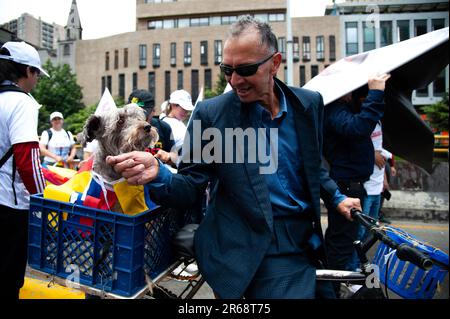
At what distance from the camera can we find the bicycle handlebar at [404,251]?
1.36m

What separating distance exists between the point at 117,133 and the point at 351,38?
110ft

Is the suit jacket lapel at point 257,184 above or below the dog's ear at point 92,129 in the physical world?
below

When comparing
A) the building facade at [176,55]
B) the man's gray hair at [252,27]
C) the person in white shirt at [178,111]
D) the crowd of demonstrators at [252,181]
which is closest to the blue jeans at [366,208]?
the crowd of demonstrators at [252,181]

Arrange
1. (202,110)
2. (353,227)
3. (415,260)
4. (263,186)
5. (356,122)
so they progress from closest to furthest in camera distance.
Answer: (415,260) < (263,186) < (202,110) < (356,122) < (353,227)

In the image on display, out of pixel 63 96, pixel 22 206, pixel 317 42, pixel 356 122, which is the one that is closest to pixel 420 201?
pixel 356 122

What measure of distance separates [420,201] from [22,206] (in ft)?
23.2

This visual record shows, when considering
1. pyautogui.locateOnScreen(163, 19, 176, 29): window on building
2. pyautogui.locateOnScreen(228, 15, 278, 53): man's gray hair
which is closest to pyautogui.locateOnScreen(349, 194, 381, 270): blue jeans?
pyautogui.locateOnScreen(228, 15, 278, 53): man's gray hair

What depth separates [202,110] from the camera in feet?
5.76

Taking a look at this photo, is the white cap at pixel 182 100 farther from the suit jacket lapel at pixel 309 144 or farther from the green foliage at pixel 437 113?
the green foliage at pixel 437 113

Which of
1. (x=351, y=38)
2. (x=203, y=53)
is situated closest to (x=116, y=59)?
(x=203, y=53)

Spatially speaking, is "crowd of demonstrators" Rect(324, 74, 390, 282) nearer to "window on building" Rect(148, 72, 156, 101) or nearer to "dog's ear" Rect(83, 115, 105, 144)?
"dog's ear" Rect(83, 115, 105, 144)

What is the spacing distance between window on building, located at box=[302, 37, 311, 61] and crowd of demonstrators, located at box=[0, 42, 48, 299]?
38.0 m

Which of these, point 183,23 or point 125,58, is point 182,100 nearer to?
point 183,23

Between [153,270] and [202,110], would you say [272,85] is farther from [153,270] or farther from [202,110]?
[153,270]
